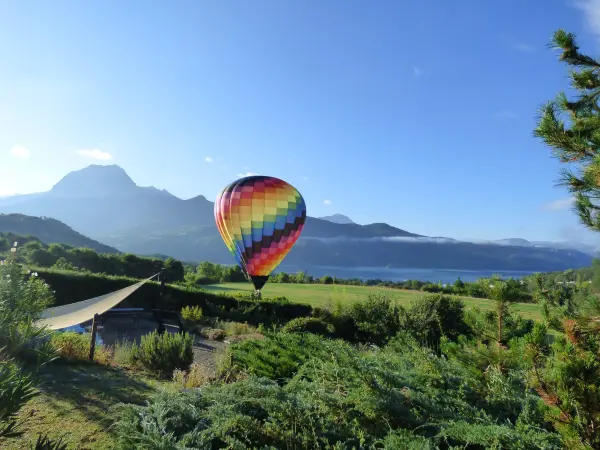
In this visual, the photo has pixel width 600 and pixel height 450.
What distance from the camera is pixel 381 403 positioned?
3.67 meters

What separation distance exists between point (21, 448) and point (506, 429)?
494 cm

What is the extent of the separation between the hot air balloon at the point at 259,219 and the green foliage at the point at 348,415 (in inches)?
493

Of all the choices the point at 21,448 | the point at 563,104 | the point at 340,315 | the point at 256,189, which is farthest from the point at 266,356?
the point at 340,315

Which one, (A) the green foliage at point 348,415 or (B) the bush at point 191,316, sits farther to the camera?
(B) the bush at point 191,316

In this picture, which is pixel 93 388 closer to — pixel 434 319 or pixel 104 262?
pixel 434 319

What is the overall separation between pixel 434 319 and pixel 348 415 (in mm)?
14068

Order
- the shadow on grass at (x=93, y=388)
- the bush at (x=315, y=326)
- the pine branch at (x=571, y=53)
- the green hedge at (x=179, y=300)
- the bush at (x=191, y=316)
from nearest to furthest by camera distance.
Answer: the pine branch at (x=571, y=53), the shadow on grass at (x=93, y=388), the bush at (x=315, y=326), the bush at (x=191, y=316), the green hedge at (x=179, y=300)

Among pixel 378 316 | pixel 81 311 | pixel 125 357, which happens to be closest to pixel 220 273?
pixel 378 316

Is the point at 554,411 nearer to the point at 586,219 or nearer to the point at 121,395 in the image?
the point at 586,219

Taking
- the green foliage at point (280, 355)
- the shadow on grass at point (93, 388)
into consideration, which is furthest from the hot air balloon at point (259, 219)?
the green foliage at point (280, 355)

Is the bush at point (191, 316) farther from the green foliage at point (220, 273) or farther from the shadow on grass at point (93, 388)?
the green foliage at point (220, 273)

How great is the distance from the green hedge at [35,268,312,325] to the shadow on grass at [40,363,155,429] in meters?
14.0

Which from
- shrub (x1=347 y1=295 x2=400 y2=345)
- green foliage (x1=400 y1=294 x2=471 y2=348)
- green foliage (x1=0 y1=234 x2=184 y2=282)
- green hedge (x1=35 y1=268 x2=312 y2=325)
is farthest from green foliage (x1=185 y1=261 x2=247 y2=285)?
green foliage (x1=400 y1=294 x2=471 y2=348)

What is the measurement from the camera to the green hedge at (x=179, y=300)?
21531mm
